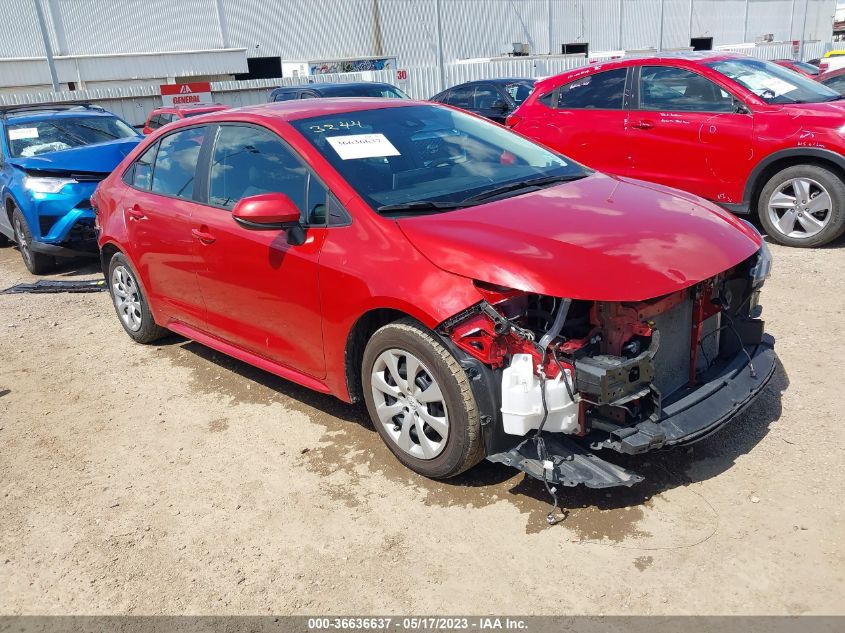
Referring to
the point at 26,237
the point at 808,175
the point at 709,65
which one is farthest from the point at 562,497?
the point at 26,237

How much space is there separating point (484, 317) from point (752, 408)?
184 cm

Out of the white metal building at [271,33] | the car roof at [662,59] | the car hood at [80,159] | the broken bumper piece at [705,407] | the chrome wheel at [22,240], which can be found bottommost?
the chrome wheel at [22,240]

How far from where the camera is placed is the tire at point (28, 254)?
821 cm

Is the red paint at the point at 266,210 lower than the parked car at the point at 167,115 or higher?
higher

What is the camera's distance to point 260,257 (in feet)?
12.9

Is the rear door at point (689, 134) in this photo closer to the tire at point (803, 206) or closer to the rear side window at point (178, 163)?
the tire at point (803, 206)

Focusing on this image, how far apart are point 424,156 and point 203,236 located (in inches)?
55.9

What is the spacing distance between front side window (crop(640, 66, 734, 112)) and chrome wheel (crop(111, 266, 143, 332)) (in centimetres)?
519

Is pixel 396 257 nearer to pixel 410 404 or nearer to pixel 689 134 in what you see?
pixel 410 404

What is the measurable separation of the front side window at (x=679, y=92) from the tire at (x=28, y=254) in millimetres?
6810

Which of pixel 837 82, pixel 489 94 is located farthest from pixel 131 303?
pixel 837 82

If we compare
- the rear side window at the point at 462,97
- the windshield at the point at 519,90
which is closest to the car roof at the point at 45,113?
the rear side window at the point at 462,97

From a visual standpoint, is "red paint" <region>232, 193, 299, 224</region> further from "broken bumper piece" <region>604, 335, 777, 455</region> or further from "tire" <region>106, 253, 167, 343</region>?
"tire" <region>106, 253, 167, 343</region>

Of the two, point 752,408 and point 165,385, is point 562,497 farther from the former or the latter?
point 165,385
